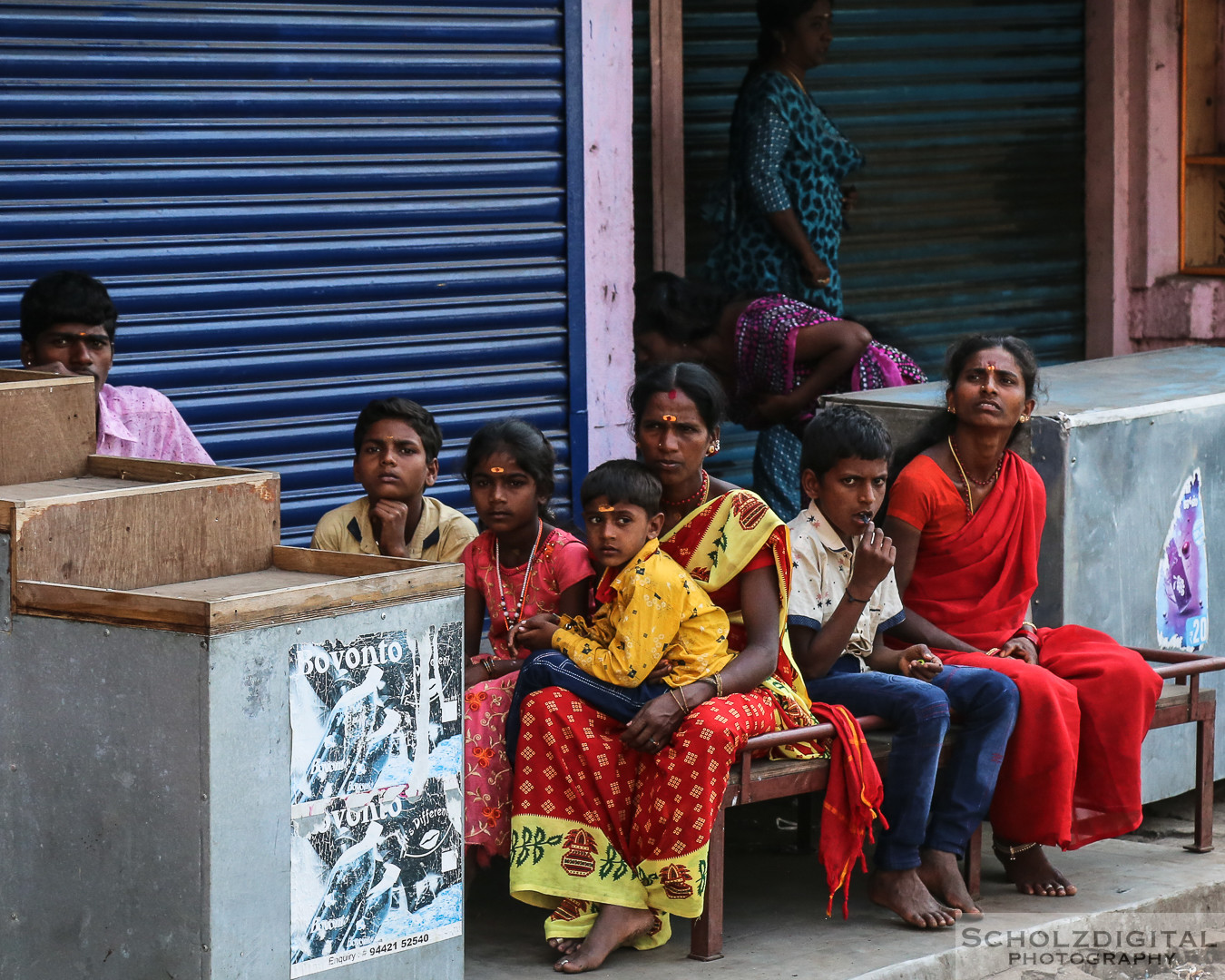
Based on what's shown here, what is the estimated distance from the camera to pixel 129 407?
173 inches

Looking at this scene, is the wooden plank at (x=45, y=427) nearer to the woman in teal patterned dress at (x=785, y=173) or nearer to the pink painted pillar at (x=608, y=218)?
the pink painted pillar at (x=608, y=218)

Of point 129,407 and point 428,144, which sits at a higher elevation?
point 428,144

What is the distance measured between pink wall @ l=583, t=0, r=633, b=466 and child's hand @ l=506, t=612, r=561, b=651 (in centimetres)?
183

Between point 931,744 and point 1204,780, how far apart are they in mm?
1168

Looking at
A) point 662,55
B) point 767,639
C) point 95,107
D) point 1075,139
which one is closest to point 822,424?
point 767,639

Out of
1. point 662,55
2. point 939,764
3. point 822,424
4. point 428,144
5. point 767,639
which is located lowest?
point 939,764

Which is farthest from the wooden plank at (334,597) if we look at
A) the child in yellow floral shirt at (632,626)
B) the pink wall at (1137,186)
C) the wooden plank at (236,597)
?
the pink wall at (1137,186)

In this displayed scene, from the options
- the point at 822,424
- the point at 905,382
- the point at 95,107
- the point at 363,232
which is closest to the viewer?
the point at 822,424

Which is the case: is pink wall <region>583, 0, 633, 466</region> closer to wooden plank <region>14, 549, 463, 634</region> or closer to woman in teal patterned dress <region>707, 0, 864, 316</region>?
woman in teal patterned dress <region>707, 0, 864, 316</region>

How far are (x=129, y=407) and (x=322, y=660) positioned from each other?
5.33 ft

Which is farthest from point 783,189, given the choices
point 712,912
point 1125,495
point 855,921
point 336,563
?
point 336,563

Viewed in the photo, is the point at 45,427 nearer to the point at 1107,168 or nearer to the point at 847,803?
the point at 847,803

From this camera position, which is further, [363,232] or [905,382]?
[905,382]

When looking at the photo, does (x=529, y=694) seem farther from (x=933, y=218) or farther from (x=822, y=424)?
(x=933, y=218)
